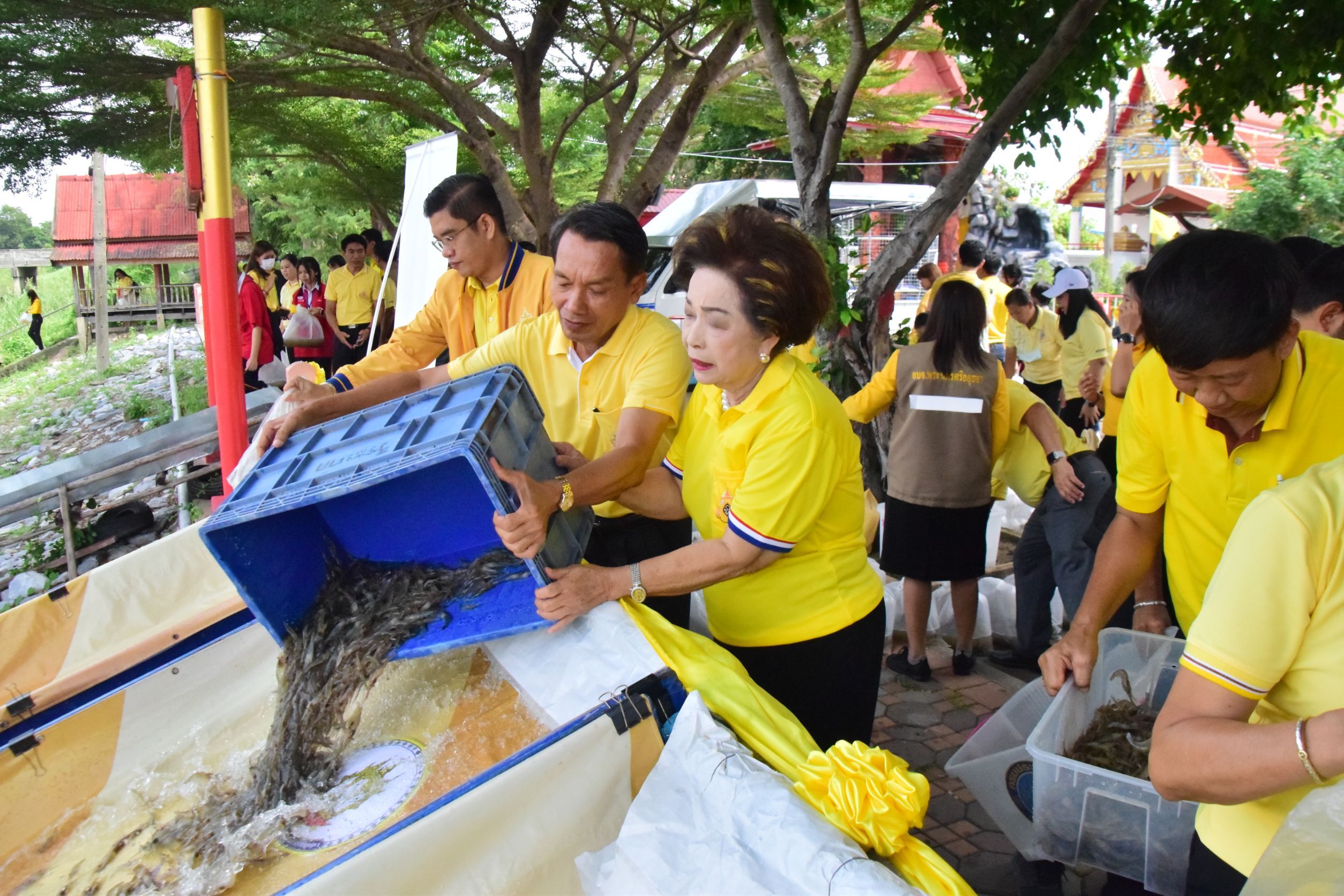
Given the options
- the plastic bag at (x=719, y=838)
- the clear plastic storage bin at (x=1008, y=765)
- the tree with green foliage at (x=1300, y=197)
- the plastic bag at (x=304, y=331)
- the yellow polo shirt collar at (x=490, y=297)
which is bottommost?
the clear plastic storage bin at (x=1008, y=765)

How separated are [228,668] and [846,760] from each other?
187cm

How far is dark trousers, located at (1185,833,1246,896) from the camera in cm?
131

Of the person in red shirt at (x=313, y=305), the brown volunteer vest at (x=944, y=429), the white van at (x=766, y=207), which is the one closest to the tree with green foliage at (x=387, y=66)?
the white van at (x=766, y=207)

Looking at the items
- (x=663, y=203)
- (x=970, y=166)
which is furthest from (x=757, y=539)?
(x=663, y=203)

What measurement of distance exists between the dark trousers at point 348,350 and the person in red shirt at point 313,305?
54mm

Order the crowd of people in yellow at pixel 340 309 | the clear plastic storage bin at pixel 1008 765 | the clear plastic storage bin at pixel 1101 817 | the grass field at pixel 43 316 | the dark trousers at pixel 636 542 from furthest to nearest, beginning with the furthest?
the grass field at pixel 43 316, the crowd of people in yellow at pixel 340 309, the dark trousers at pixel 636 542, the clear plastic storage bin at pixel 1008 765, the clear plastic storage bin at pixel 1101 817

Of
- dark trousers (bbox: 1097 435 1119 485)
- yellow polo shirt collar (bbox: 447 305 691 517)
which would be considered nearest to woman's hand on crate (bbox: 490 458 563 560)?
yellow polo shirt collar (bbox: 447 305 691 517)

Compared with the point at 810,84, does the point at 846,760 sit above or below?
below

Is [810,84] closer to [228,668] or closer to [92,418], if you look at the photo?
[92,418]

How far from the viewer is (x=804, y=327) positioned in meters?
1.87

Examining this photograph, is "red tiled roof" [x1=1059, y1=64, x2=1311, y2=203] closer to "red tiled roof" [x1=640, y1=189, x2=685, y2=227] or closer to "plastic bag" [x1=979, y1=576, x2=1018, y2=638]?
"red tiled roof" [x1=640, y1=189, x2=685, y2=227]

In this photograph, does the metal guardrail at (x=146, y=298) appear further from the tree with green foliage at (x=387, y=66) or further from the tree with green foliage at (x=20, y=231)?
the tree with green foliage at (x=20, y=231)

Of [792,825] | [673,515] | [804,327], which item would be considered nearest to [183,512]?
[673,515]

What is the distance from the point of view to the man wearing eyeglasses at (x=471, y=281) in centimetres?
303
